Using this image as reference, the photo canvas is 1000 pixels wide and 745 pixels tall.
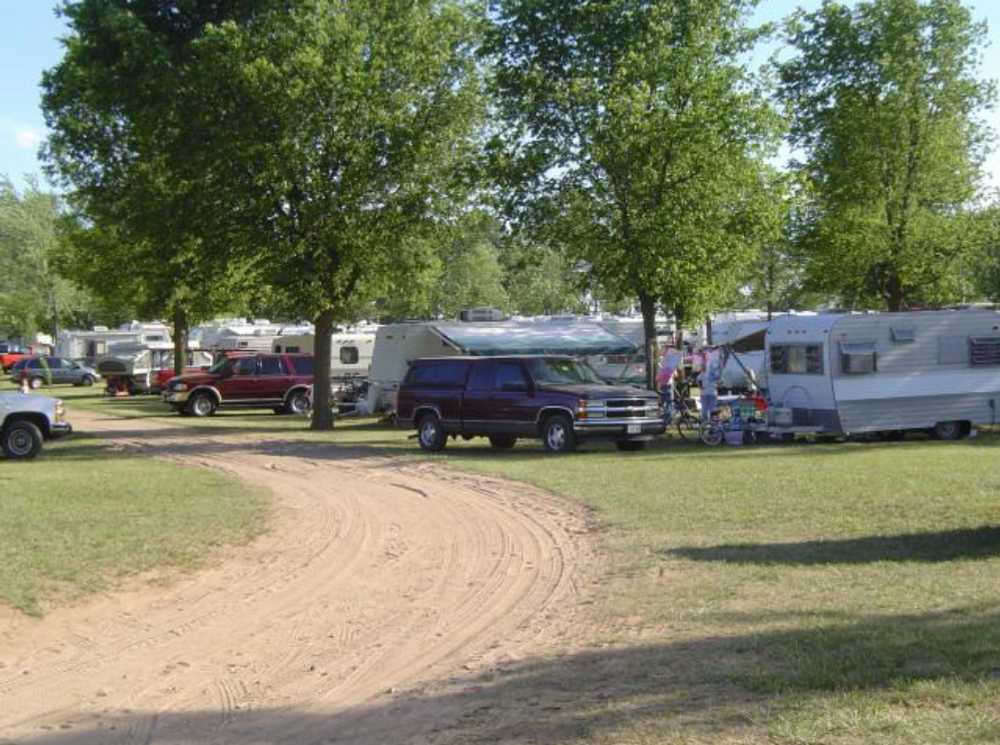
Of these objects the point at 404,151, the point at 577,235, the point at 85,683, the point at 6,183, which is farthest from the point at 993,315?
the point at 6,183

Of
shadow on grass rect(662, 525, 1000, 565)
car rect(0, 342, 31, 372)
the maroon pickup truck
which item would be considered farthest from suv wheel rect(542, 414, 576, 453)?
car rect(0, 342, 31, 372)

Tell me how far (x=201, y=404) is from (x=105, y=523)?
22725mm

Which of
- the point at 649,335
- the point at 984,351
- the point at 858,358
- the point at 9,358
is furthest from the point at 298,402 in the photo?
the point at 9,358

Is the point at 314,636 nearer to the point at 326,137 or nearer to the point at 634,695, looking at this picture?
the point at 634,695

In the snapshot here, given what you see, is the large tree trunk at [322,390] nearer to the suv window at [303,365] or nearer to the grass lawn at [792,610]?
the suv window at [303,365]

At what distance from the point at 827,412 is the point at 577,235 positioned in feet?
21.8

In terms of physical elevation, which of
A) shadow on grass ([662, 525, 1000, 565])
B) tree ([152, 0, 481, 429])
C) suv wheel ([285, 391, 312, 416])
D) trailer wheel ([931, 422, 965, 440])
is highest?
tree ([152, 0, 481, 429])

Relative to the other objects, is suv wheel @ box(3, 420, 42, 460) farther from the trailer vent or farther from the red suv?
the trailer vent

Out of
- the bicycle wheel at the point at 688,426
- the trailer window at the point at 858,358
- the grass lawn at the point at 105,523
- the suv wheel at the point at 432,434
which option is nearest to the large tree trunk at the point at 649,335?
the bicycle wheel at the point at 688,426

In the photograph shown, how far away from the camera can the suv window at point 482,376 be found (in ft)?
70.1

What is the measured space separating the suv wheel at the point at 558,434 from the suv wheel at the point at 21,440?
8.97 m

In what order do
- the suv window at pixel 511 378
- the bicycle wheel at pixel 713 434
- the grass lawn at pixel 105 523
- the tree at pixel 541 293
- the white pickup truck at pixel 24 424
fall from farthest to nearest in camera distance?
the tree at pixel 541 293
the bicycle wheel at pixel 713 434
the suv window at pixel 511 378
the white pickup truck at pixel 24 424
the grass lawn at pixel 105 523

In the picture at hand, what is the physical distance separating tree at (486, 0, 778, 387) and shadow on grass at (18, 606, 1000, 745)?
17023 millimetres

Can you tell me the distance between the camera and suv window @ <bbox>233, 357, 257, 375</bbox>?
34562mm
